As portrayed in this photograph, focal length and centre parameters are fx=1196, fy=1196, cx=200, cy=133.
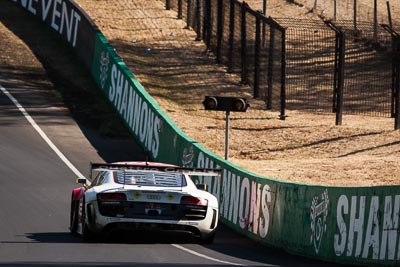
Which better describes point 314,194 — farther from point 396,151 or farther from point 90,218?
point 396,151

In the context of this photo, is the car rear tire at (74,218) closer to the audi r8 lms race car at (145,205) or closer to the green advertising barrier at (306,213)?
the audi r8 lms race car at (145,205)

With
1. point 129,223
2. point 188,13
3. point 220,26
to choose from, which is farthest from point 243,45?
point 129,223

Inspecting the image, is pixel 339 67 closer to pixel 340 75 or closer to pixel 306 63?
pixel 340 75

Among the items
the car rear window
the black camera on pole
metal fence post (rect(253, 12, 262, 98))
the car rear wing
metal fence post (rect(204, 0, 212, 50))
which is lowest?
the car rear window

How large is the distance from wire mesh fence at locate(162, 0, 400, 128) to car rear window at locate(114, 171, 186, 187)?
1626 cm

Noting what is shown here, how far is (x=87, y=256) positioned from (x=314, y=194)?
3.87m

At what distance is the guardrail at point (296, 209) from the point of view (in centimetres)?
1573

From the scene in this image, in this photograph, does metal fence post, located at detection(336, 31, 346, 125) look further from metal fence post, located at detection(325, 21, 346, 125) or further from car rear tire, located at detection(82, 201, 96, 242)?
car rear tire, located at detection(82, 201, 96, 242)

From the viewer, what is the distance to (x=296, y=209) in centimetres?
1870

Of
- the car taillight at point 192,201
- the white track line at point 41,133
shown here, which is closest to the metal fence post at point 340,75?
the white track line at point 41,133

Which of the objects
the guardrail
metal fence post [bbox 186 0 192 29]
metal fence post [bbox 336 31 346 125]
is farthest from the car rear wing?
metal fence post [bbox 186 0 192 29]

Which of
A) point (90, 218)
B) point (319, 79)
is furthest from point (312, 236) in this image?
point (319, 79)

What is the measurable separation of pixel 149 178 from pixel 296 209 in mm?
2351

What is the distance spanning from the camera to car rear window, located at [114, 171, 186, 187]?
1836 cm
